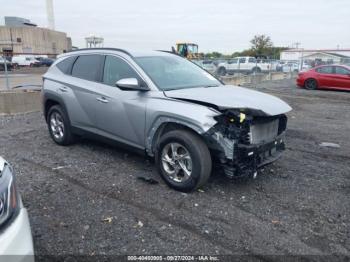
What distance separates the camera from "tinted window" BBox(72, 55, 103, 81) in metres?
5.22

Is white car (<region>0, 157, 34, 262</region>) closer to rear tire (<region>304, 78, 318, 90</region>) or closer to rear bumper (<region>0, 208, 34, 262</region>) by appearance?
rear bumper (<region>0, 208, 34, 262</region>)

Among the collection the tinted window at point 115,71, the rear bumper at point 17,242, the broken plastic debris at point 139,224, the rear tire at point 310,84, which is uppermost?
the tinted window at point 115,71

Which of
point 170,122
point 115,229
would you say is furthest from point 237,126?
point 115,229

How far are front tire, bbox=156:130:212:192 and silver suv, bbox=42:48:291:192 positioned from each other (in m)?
0.01

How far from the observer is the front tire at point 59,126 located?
19.1ft

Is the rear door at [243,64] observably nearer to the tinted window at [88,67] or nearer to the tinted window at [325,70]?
the tinted window at [325,70]

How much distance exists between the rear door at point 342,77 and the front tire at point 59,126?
51.2 ft

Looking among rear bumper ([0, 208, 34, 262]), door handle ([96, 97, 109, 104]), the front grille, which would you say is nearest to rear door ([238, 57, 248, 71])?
door handle ([96, 97, 109, 104])

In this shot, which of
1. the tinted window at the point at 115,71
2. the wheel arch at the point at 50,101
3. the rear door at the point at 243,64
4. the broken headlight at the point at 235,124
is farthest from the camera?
the rear door at the point at 243,64

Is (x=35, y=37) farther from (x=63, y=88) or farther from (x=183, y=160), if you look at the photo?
(x=183, y=160)

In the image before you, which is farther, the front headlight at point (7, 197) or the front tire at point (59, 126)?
the front tire at point (59, 126)

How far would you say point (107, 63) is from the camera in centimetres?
509

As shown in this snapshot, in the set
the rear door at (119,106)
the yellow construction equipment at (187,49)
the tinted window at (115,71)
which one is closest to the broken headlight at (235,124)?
the rear door at (119,106)

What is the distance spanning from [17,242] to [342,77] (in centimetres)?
1841
